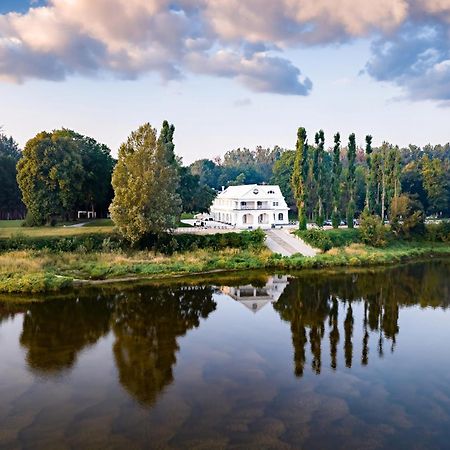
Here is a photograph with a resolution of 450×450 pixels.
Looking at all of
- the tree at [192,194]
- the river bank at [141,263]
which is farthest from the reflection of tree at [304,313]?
the tree at [192,194]

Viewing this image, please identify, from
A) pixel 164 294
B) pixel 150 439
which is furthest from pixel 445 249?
pixel 150 439

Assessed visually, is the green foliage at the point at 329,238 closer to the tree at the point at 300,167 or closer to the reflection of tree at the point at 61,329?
the tree at the point at 300,167

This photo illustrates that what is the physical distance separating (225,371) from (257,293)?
1263cm

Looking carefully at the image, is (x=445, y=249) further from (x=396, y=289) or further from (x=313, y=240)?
(x=396, y=289)

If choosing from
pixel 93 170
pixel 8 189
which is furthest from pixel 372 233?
pixel 8 189

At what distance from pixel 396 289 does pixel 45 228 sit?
1244 inches

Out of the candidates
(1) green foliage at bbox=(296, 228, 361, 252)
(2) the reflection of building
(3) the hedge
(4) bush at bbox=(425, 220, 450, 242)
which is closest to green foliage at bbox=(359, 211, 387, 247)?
(1) green foliage at bbox=(296, 228, 361, 252)

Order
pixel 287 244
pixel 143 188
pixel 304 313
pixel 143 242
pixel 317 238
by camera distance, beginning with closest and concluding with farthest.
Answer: pixel 304 313 < pixel 143 188 < pixel 143 242 < pixel 287 244 < pixel 317 238

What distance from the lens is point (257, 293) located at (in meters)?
28.9

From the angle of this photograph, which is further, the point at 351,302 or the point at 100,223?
the point at 100,223

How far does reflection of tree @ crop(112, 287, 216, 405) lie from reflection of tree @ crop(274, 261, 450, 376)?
4.85 m

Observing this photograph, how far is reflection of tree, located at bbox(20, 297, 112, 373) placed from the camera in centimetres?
1730

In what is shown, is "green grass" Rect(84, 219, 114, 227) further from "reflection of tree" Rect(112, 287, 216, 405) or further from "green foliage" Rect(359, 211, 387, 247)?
"green foliage" Rect(359, 211, 387, 247)

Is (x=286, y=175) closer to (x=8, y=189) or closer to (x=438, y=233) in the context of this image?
(x=438, y=233)
